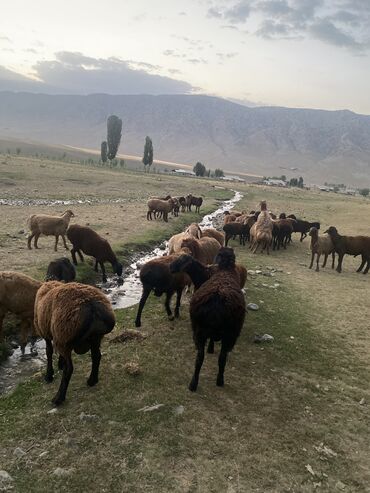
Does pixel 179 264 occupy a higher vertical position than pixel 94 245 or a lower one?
higher

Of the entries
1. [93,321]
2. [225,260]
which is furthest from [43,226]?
[93,321]

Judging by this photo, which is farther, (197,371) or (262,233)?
(262,233)

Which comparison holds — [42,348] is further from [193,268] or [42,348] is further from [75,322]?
[193,268]

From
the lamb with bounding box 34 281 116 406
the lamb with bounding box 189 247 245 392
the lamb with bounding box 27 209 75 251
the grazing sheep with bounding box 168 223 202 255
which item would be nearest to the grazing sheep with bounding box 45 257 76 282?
the lamb with bounding box 34 281 116 406

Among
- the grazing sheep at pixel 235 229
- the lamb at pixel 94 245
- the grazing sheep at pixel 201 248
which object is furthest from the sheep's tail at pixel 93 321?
the grazing sheep at pixel 235 229

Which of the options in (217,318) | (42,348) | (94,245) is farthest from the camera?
(94,245)

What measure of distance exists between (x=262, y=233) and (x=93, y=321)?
16.1 meters

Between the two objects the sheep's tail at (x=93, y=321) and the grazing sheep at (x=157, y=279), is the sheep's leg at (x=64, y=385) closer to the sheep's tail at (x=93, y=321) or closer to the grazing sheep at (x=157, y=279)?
the sheep's tail at (x=93, y=321)

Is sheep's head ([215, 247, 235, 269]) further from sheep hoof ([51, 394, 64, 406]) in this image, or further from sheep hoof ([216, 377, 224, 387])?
sheep hoof ([51, 394, 64, 406])

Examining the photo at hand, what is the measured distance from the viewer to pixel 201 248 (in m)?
14.1

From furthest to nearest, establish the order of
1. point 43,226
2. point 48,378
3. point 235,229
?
1. point 235,229
2. point 43,226
3. point 48,378

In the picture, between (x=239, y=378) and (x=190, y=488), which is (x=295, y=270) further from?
(x=190, y=488)

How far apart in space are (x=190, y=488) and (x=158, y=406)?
1.81 metres

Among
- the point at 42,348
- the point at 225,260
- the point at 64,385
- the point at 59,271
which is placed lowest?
the point at 42,348
